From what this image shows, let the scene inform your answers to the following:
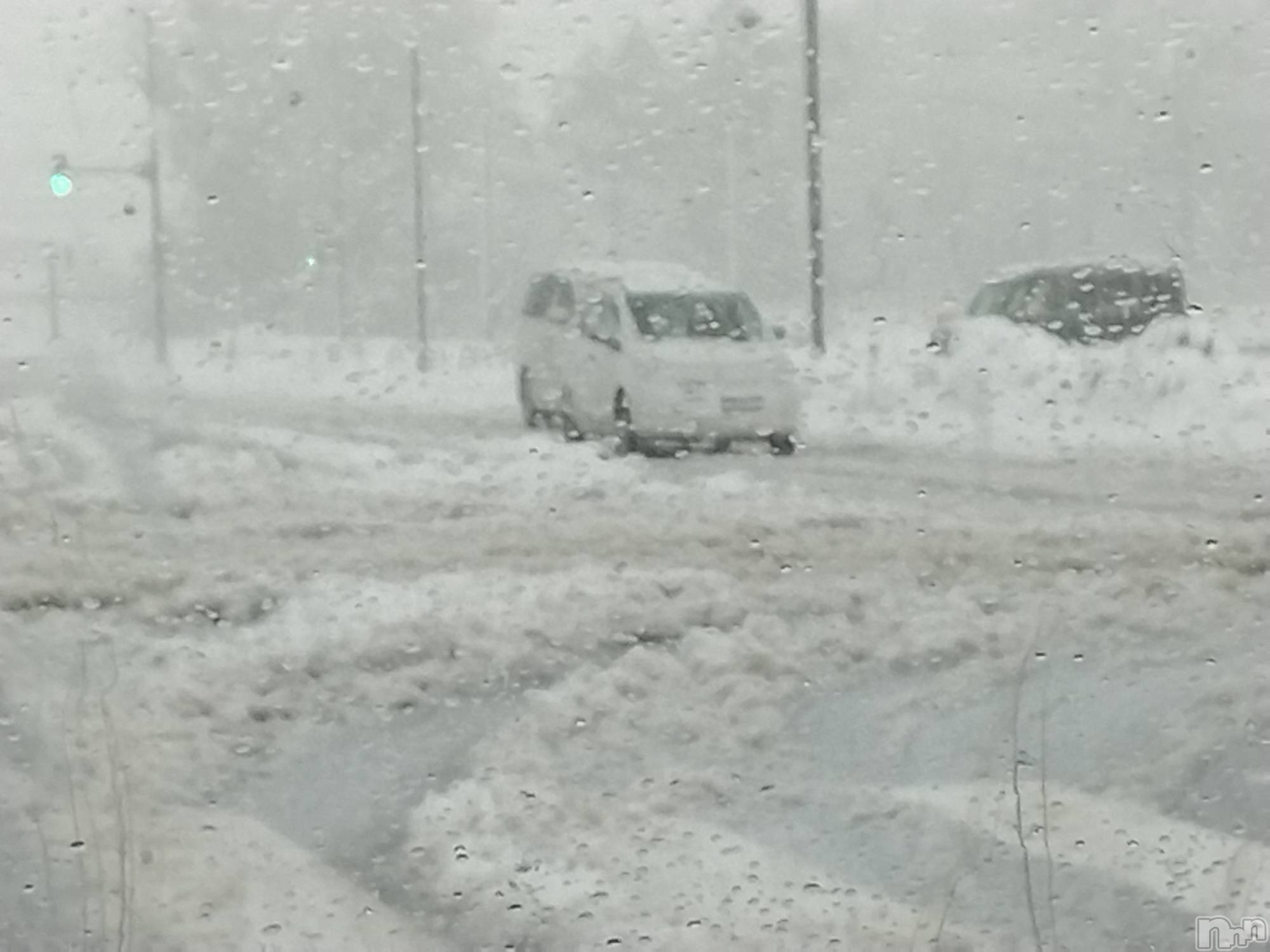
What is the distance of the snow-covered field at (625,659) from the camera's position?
3385mm

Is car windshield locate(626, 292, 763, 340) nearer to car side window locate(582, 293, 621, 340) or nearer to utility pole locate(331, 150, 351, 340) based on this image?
car side window locate(582, 293, 621, 340)

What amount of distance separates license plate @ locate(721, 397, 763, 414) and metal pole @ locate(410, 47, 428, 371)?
98 cm

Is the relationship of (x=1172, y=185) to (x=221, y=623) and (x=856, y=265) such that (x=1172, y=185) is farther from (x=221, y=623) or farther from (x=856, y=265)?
(x=221, y=623)

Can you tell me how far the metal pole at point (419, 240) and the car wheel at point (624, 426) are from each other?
64 cm

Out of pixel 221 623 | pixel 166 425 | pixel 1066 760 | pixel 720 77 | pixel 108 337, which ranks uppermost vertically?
pixel 720 77

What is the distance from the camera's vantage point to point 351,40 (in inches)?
165

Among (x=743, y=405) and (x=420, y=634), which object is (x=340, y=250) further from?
(x=743, y=405)

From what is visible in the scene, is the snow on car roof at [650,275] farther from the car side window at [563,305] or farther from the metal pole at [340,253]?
the metal pole at [340,253]

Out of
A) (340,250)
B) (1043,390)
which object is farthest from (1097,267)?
(340,250)

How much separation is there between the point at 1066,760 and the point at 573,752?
132 cm

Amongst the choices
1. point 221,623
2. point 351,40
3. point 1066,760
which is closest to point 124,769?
point 221,623
